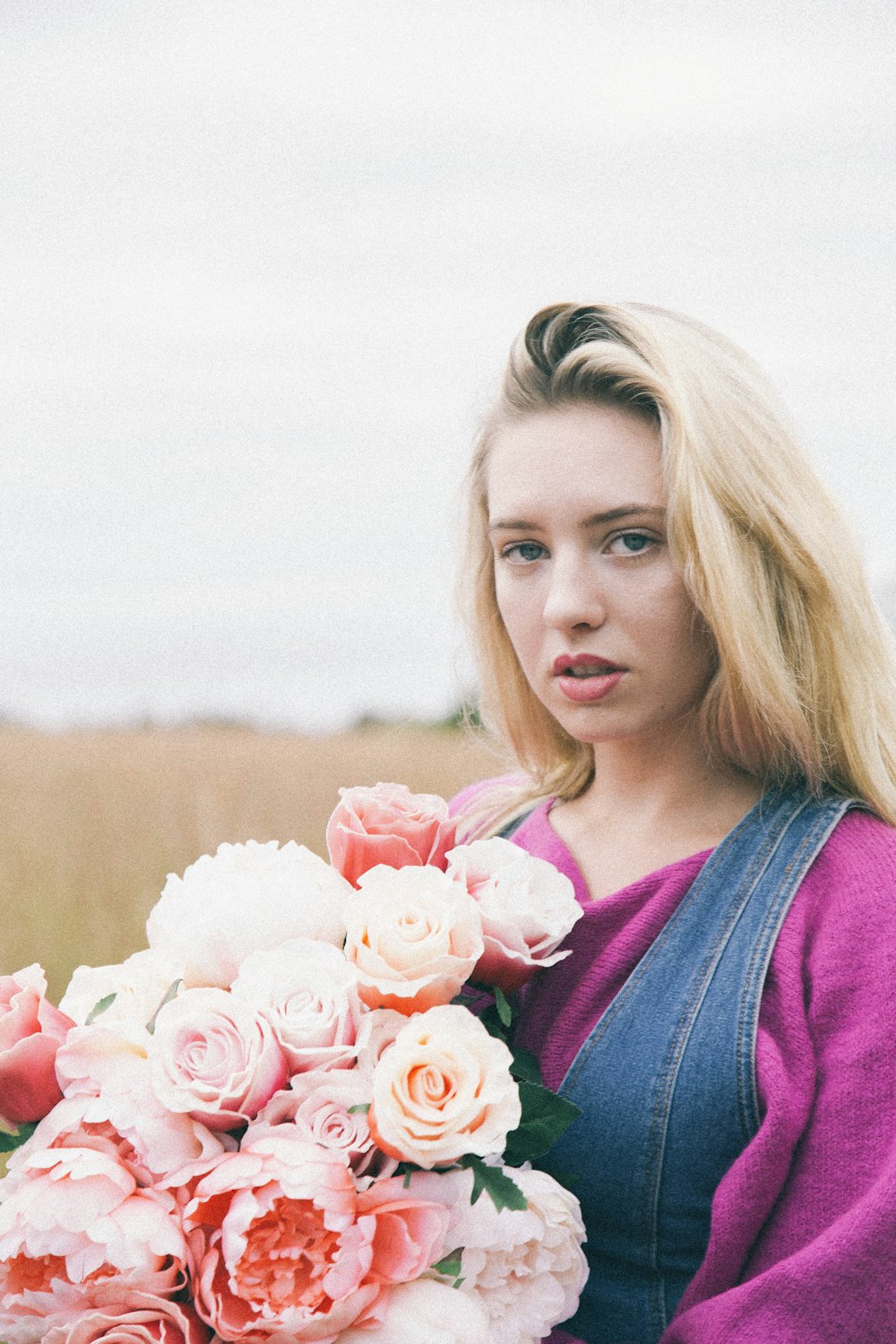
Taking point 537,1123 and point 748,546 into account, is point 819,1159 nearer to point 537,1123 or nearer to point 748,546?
point 537,1123

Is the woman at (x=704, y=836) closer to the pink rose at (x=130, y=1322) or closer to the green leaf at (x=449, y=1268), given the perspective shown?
the green leaf at (x=449, y=1268)

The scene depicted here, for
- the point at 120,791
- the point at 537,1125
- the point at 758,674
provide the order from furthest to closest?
the point at 120,791
the point at 758,674
the point at 537,1125

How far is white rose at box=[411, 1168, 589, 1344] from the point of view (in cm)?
126

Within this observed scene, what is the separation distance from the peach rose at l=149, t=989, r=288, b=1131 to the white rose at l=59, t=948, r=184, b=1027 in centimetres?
11

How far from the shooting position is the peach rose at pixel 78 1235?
1.20 meters

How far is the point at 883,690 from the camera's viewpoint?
1.78 m

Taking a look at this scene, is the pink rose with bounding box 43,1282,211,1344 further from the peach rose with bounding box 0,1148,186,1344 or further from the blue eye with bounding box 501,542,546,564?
the blue eye with bounding box 501,542,546,564

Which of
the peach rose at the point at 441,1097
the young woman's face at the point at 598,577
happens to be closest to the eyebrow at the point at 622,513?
the young woman's face at the point at 598,577

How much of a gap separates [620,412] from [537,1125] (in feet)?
2.84

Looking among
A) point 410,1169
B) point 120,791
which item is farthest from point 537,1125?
point 120,791

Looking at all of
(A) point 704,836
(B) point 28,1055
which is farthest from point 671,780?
(B) point 28,1055

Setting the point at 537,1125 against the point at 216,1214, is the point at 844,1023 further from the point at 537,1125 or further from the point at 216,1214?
the point at 216,1214

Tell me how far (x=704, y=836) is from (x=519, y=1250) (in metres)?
0.61

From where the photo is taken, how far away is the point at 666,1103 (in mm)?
1479
